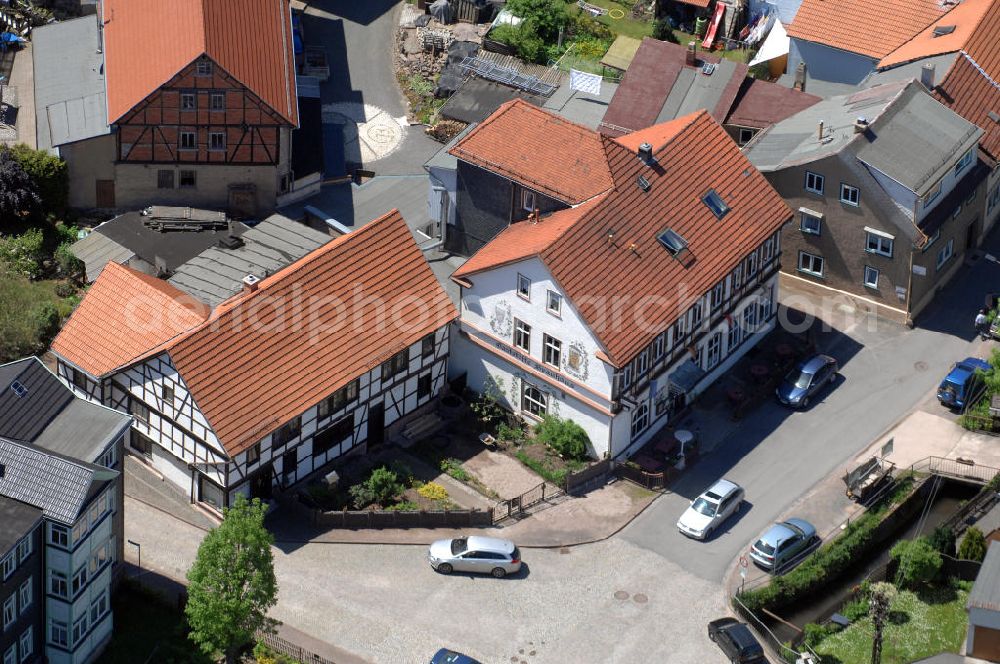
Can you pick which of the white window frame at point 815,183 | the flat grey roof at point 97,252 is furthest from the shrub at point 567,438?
the flat grey roof at point 97,252

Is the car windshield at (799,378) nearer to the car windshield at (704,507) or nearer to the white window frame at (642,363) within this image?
the white window frame at (642,363)

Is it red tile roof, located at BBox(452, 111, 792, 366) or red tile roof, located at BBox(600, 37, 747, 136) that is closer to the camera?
red tile roof, located at BBox(452, 111, 792, 366)

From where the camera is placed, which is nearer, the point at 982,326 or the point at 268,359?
the point at 268,359

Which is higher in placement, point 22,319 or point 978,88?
point 978,88

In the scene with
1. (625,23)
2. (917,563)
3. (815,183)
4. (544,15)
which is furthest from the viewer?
(625,23)

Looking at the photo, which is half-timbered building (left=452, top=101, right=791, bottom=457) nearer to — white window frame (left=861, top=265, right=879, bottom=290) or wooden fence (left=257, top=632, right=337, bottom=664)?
white window frame (left=861, top=265, right=879, bottom=290)

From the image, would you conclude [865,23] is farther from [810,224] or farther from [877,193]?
[877,193]

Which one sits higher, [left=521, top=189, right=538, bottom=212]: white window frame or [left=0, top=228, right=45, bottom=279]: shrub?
[left=521, top=189, right=538, bottom=212]: white window frame

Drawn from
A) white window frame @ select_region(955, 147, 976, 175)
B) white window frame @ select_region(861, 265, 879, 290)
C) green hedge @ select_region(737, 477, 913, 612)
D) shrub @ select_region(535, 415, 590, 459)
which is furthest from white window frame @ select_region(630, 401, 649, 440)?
white window frame @ select_region(955, 147, 976, 175)

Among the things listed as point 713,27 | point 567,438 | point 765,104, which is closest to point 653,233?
point 567,438
